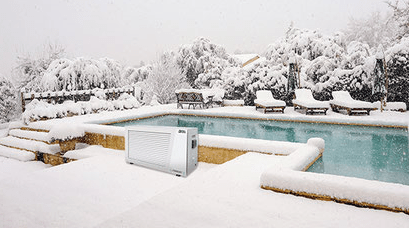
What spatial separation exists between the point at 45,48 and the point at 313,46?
15.9 meters

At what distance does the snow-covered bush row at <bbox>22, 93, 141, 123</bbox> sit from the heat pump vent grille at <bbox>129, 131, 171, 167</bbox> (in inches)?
237

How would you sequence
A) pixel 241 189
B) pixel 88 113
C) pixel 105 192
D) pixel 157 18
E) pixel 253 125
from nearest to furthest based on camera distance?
1. pixel 241 189
2. pixel 105 192
3. pixel 253 125
4. pixel 88 113
5. pixel 157 18

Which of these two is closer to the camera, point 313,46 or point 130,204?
point 130,204

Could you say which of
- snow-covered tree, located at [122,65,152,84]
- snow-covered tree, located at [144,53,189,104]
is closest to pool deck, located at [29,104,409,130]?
snow-covered tree, located at [144,53,189,104]

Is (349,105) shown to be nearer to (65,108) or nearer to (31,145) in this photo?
(31,145)

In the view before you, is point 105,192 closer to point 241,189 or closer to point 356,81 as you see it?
point 241,189

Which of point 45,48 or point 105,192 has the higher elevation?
point 45,48

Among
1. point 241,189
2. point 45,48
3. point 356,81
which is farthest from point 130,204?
point 45,48

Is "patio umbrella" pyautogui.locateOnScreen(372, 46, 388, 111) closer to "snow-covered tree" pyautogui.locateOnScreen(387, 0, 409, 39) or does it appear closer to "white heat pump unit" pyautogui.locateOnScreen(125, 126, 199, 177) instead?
"white heat pump unit" pyautogui.locateOnScreen(125, 126, 199, 177)

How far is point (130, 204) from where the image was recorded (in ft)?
8.77

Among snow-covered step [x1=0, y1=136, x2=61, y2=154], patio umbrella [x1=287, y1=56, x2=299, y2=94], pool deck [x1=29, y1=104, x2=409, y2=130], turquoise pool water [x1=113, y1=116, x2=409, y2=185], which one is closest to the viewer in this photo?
turquoise pool water [x1=113, y1=116, x2=409, y2=185]

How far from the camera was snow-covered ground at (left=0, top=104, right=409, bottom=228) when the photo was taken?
1.98 m

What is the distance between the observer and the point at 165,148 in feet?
11.7

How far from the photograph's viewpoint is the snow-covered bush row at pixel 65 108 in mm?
8359
